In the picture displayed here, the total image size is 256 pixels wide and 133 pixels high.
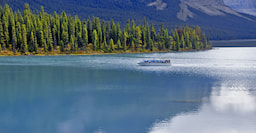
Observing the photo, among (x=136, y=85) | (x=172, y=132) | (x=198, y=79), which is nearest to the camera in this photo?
(x=172, y=132)

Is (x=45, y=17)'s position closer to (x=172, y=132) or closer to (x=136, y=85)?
(x=136, y=85)

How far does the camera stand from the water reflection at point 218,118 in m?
32.5

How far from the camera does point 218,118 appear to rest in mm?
36438

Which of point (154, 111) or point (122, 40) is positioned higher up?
point (122, 40)

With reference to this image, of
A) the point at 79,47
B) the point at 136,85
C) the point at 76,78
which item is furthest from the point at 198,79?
the point at 79,47

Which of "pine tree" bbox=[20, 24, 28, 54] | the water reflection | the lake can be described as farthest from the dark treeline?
the water reflection

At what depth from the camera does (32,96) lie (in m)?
49.0

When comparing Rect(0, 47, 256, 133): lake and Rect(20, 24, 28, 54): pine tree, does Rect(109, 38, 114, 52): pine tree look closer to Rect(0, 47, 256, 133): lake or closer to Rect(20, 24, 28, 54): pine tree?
Rect(20, 24, 28, 54): pine tree

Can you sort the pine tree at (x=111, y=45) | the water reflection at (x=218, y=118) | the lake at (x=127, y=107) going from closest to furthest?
the water reflection at (x=218, y=118), the lake at (x=127, y=107), the pine tree at (x=111, y=45)

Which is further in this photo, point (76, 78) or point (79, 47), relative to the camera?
point (79, 47)

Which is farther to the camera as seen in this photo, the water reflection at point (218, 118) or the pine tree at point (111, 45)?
the pine tree at point (111, 45)

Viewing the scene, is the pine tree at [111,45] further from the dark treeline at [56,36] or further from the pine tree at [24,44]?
the pine tree at [24,44]

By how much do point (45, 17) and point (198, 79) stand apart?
13986 cm

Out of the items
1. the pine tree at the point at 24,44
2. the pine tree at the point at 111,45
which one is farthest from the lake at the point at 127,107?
the pine tree at the point at 111,45
